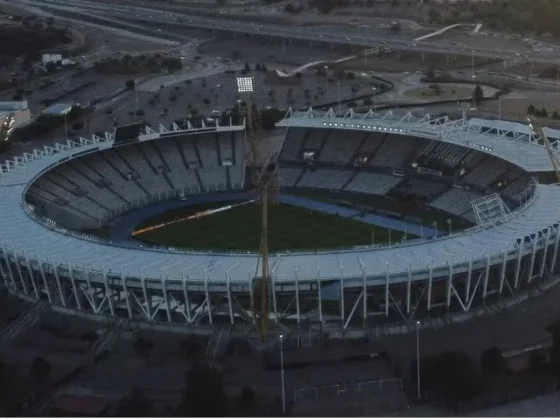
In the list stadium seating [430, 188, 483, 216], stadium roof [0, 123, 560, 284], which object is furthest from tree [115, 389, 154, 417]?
stadium seating [430, 188, 483, 216]

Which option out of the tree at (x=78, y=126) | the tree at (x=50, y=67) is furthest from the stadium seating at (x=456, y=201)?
the tree at (x=50, y=67)

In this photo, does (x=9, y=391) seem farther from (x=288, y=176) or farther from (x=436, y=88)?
(x=436, y=88)

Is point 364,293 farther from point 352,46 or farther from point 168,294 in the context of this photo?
point 352,46

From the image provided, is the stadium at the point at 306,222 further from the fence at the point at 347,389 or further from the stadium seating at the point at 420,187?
the fence at the point at 347,389

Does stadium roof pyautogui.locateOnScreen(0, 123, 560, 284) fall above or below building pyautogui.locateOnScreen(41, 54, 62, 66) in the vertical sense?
above

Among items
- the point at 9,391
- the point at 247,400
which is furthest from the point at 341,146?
the point at 9,391

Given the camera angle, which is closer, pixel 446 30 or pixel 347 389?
pixel 347 389

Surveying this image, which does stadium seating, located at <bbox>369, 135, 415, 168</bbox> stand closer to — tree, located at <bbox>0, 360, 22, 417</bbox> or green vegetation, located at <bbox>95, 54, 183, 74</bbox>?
tree, located at <bbox>0, 360, 22, 417</bbox>
